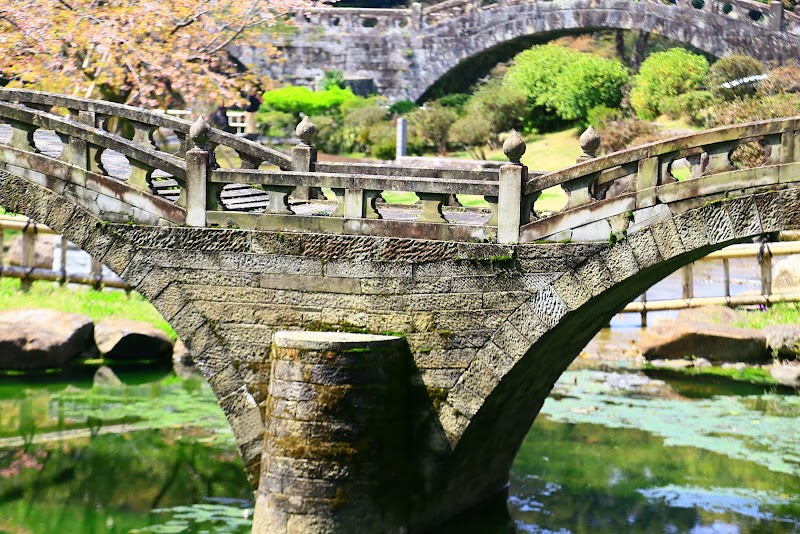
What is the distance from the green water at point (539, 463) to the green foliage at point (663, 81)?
13050 millimetres

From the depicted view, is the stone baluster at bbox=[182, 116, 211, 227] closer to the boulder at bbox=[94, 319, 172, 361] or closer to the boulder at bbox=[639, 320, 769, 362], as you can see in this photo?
the boulder at bbox=[94, 319, 172, 361]

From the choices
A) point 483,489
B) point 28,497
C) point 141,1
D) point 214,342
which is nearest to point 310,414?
point 214,342

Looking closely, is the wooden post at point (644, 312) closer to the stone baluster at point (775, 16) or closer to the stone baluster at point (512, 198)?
the stone baluster at point (512, 198)

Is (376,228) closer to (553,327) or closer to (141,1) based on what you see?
(553,327)

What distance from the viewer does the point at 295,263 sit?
1193cm

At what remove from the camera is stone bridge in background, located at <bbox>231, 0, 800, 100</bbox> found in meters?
33.8

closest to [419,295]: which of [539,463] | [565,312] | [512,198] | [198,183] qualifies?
[512,198]

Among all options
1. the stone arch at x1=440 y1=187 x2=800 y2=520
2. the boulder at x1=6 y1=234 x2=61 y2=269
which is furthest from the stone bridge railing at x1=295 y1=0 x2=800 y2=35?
the stone arch at x1=440 y1=187 x2=800 y2=520

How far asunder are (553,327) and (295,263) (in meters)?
2.52

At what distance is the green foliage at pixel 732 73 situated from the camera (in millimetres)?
29859

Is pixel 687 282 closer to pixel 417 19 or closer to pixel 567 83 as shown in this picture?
pixel 567 83

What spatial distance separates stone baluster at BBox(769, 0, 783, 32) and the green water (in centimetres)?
1722

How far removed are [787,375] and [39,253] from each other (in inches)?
517

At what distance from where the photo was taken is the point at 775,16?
33.0m
